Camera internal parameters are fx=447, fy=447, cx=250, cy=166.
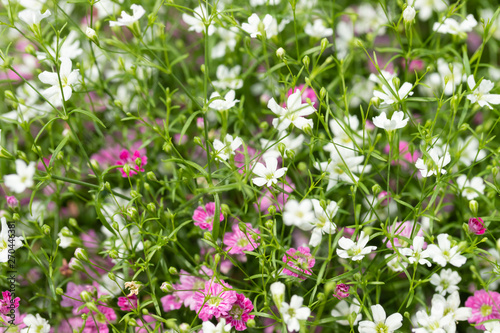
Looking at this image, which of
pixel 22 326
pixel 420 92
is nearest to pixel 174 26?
pixel 420 92

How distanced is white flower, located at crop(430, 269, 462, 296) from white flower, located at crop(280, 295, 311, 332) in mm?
292

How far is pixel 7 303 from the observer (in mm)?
847

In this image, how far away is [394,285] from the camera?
0.88 meters

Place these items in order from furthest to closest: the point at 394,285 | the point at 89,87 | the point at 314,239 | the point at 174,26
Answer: the point at 174,26 → the point at 89,87 → the point at 394,285 → the point at 314,239

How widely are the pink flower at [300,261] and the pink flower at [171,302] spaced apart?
0.21m

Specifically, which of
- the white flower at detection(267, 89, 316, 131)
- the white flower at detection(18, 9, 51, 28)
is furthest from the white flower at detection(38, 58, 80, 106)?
the white flower at detection(267, 89, 316, 131)

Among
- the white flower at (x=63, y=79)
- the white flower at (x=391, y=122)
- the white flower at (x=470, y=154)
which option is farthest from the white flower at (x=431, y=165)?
the white flower at (x=63, y=79)

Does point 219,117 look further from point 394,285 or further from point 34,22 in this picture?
point 394,285

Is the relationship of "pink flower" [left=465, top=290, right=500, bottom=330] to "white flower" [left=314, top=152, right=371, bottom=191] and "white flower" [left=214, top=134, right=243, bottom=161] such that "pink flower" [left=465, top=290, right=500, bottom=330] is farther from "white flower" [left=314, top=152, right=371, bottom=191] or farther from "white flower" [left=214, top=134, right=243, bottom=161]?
"white flower" [left=214, top=134, right=243, bottom=161]

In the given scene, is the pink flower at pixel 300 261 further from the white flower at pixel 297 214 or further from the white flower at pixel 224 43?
the white flower at pixel 224 43

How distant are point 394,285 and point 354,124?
0.33 m

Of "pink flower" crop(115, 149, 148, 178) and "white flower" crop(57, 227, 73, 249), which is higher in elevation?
"pink flower" crop(115, 149, 148, 178)

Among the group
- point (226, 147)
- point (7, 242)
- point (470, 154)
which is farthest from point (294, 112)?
point (7, 242)

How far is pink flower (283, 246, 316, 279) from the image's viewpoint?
737 mm
